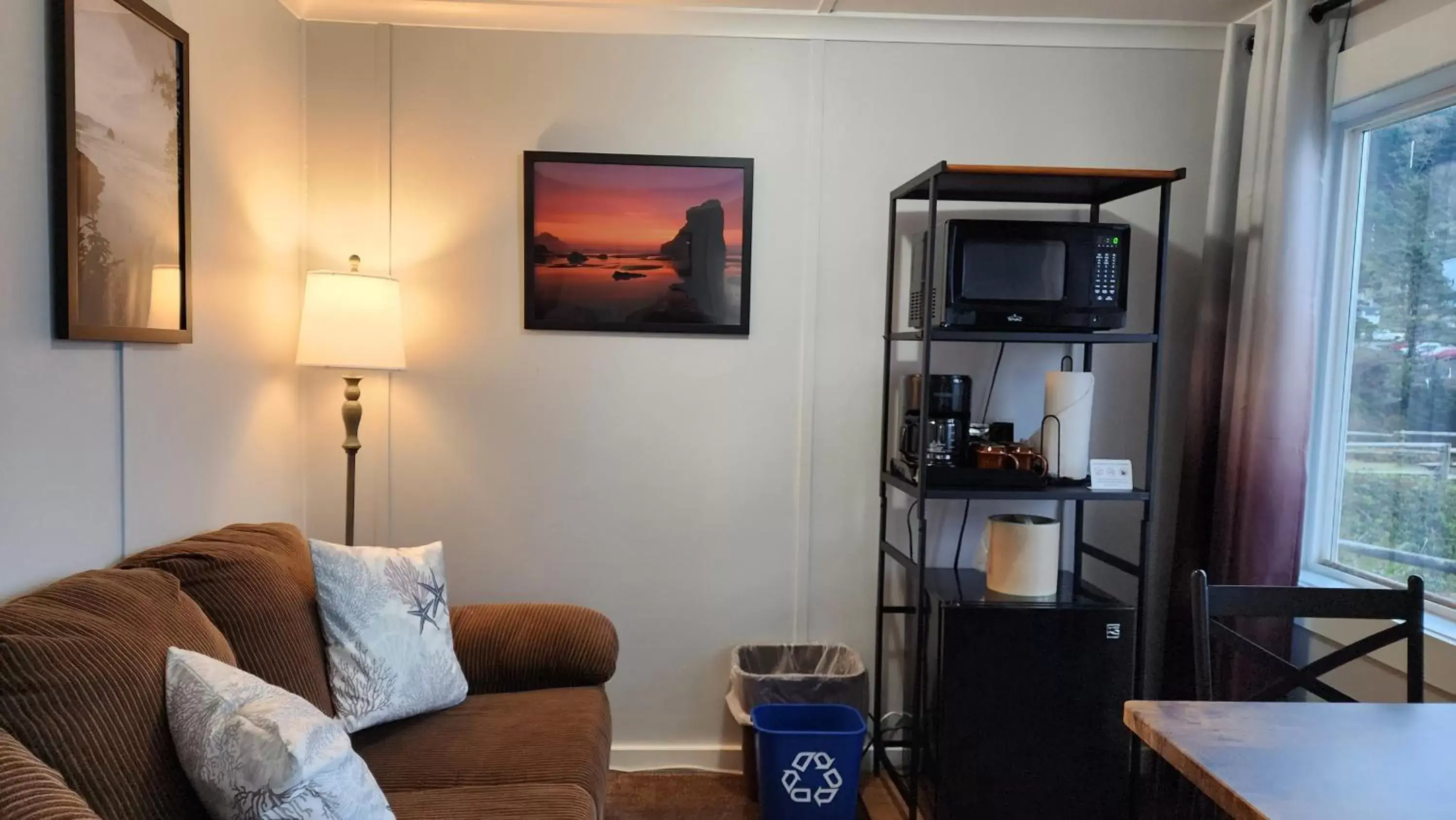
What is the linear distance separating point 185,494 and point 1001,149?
8.01 feet

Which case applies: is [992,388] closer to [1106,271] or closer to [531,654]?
[1106,271]

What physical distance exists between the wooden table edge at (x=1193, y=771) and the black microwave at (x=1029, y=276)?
1175 mm

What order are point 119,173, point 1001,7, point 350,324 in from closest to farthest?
1. point 119,173
2. point 350,324
3. point 1001,7

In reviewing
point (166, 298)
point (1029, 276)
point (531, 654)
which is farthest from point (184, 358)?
point (1029, 276)

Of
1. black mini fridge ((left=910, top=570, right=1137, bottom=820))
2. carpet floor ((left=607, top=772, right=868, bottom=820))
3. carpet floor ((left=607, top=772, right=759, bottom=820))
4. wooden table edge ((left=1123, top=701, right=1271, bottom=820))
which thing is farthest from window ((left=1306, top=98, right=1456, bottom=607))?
carpet floor ((left=607, top=772, right=759, bottom=820))

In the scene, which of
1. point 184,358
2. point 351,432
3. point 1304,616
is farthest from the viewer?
point 351,432

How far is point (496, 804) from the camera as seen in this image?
1.74 m

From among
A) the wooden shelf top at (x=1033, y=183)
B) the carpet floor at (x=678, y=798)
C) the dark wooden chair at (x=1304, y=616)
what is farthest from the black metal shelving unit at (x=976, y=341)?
the dark wooden chair at (x=1304, y=616)

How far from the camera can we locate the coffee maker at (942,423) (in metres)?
2.42

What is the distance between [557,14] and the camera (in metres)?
2.68

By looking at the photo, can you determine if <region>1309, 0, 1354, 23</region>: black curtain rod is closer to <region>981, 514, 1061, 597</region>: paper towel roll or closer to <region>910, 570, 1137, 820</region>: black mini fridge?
<region>981, 514, 1061, 597</region>: paper towel roll

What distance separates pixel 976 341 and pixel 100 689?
2.03m

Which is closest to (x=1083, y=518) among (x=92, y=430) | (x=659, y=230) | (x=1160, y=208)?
(x=1160, y=208)

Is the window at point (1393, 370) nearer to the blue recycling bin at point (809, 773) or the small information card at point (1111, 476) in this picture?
the small information card at point (1111, 476)
